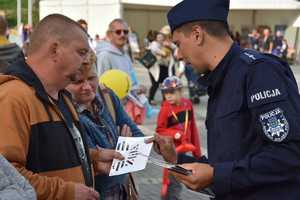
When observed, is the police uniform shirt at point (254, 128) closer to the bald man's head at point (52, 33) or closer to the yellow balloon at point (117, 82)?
the bald man's head at point (52, 33)

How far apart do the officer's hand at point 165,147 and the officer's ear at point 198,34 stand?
2.51 ft

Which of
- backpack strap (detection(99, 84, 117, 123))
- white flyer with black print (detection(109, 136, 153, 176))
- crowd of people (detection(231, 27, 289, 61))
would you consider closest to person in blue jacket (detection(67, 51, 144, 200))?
backpack strap (detection(99, 84, 117, 123))

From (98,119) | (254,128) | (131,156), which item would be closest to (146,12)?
(98,119)

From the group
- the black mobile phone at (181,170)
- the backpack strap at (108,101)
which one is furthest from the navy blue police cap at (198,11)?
the backpack strap at (108,101)

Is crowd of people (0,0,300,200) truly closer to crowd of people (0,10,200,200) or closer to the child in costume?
crowd of people (0,10,200,200)

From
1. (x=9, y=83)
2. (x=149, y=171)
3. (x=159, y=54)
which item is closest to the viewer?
(x=9, y=83)

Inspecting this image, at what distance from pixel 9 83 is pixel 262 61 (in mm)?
1061

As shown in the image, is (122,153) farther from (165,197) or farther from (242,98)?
(165,197)

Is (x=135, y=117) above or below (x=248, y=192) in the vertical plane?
below

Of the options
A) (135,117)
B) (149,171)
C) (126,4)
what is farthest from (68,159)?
(126,4)

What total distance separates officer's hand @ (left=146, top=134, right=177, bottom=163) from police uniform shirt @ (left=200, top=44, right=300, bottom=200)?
54 centimetres

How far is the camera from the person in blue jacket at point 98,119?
314cm

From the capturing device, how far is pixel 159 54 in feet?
44.6

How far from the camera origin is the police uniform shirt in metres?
2.16
